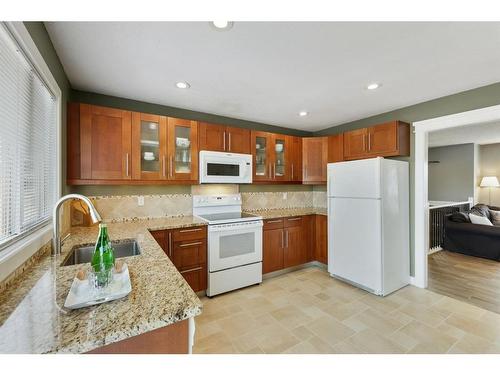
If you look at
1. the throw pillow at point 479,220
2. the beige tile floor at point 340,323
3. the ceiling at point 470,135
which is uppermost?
the ceiling at point 470,135

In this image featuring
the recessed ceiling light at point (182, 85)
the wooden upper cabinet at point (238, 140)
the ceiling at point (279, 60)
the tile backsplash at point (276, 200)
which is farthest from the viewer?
the tile backsplash at point (276, 200)

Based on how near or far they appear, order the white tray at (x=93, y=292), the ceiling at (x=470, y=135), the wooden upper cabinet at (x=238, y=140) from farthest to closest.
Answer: the ceiling at (x=470, y=135), the wooden upper cabinet at (x=238, y=140), the white tray at (x=93, y=292)

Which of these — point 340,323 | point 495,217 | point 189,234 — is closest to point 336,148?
point 340,323

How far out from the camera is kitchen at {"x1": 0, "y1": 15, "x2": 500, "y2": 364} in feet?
3.48

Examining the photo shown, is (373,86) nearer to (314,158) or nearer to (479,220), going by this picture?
(314,158)

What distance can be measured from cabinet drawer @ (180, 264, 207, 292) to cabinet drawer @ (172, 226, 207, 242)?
346mm

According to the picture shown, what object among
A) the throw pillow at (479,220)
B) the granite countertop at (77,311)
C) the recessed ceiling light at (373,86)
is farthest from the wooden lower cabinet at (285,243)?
the throw pillow at (479,220)

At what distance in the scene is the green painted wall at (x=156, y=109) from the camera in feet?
8.25

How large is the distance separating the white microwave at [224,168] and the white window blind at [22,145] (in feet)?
4.87

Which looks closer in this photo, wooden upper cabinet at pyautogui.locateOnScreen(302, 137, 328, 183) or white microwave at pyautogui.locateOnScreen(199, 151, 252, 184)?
white microwave at pyautogui.locateOnScreen(199, 151, 252, 184)

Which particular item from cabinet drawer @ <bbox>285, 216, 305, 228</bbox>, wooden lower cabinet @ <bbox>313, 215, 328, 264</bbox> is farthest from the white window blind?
wooden lower cabinet @ <bbox>313, 215, 328, 264</bbox>

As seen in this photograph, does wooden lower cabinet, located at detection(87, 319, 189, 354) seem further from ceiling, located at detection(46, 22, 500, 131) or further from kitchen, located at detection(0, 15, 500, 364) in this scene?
ceiling, located at detection(46, 22, 500, 131)

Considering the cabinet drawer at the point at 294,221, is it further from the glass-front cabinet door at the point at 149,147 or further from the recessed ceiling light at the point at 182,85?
the recessed ceiling light at the point at 182,85
